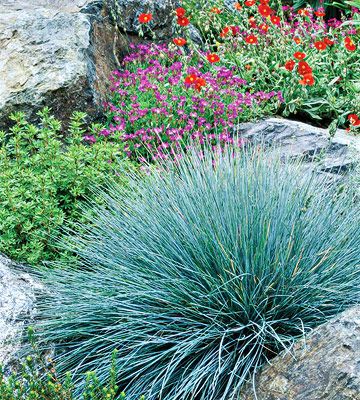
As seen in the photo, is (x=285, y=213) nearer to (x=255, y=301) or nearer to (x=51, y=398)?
(x=255, y=301)

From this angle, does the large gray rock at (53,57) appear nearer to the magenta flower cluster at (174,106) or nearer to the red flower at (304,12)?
the magenta flower cluster at (174,106)

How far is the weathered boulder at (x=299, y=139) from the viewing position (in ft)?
15.6

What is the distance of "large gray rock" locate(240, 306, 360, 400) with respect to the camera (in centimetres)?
238

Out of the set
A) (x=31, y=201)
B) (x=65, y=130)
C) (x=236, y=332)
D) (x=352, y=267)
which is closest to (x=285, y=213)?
(x=352, y=267)

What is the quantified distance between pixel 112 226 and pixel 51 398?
113 cm

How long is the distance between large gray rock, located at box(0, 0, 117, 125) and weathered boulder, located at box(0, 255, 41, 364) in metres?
1.86

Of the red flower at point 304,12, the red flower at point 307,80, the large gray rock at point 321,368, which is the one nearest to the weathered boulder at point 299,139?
the red flower at point 307,80

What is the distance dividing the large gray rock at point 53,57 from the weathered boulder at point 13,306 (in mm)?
1857

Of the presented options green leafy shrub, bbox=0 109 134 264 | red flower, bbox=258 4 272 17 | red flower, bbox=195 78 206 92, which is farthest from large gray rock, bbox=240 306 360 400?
red flower, bbox=258 4 272 17

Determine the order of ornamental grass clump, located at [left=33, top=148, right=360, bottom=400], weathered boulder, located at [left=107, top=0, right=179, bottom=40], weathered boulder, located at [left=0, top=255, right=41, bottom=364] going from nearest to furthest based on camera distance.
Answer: ornamental grass clump, located at [left=33, top=148, right=360, bottom=400], weathered boulder, located at [left=0, top=255, right=41, bottom=364], weathered boulder, located at [left=107, top=0, right=179, bottom=40]

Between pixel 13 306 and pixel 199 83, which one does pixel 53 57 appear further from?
pixel 13 306

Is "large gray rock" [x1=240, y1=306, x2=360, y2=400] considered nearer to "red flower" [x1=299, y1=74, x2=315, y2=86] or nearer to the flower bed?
the flower bed

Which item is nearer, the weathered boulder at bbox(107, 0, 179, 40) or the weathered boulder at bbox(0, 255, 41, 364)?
the weathered boulder at bbox(0, 255, 41, 364)

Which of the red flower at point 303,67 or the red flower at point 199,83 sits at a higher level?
the red flower at point 199,83
